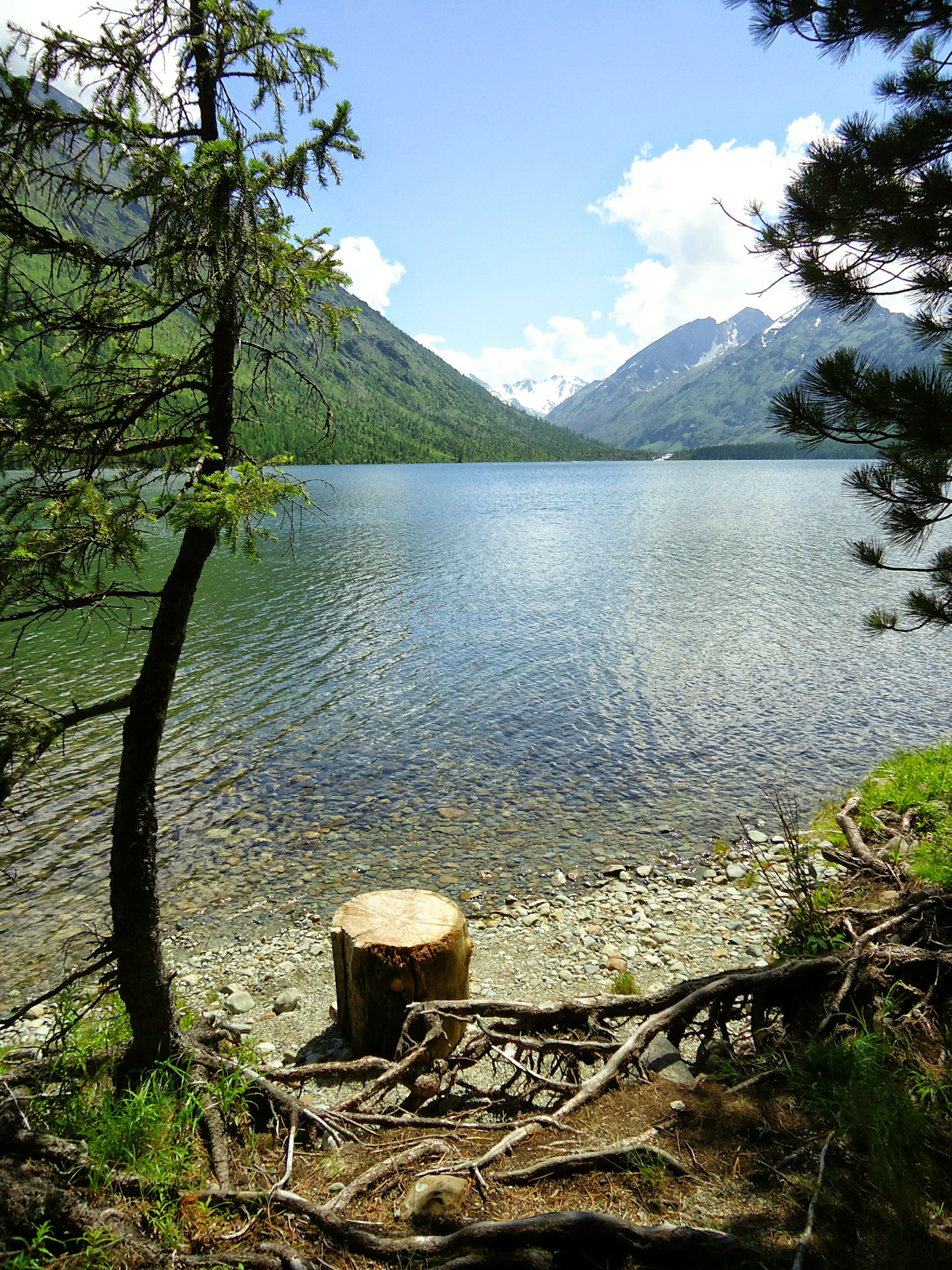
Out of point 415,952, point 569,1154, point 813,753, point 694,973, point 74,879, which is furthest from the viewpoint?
point 813,753

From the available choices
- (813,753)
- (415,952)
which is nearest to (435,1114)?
(415,952)

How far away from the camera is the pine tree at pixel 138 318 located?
3.88m

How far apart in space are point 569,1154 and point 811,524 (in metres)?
68.9

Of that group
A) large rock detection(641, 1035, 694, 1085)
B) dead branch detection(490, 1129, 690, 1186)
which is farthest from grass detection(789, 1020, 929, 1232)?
dead branch detection(490, 1129, 690, 1186)

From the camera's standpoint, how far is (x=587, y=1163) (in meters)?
4.36

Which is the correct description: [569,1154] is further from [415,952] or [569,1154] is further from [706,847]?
[706,847]

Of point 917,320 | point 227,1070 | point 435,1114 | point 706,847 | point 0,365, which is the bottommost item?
point 706,847

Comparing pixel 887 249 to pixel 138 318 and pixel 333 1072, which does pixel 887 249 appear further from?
pixel 333 1072

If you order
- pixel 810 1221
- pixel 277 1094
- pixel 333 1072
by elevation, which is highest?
pixel 810 1221

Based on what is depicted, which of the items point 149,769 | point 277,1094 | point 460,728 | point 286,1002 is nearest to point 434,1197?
point 277,1094

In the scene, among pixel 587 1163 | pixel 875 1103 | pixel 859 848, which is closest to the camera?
pixel 587 1163

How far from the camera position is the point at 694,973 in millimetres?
8484

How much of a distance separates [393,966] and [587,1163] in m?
2.62

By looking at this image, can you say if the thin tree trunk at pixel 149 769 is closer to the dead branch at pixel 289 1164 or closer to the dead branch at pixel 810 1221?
the dead branch at pixel 289 1164
